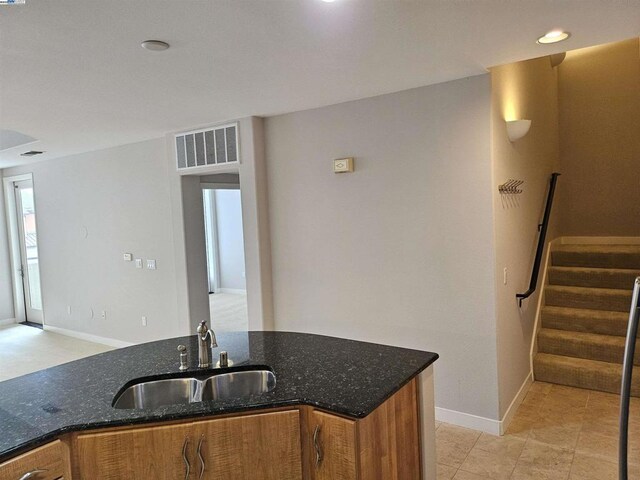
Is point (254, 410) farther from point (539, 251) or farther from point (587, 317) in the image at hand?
point (587, 317)

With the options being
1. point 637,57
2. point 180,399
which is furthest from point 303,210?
point 637,57

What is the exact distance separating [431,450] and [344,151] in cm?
232

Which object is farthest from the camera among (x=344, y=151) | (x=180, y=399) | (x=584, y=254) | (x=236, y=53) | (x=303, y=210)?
(x=584, y=254)

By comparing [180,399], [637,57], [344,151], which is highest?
[637,57]

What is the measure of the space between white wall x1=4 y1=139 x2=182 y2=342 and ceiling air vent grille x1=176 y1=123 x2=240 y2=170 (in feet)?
1.50

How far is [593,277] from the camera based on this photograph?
4.48m

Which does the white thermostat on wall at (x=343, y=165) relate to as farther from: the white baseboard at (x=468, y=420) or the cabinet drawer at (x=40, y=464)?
the cabinet drawer at (x=40, y=464)

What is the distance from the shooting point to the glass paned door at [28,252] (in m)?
7.09

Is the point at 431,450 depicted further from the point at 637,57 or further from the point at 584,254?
the point at 637,57

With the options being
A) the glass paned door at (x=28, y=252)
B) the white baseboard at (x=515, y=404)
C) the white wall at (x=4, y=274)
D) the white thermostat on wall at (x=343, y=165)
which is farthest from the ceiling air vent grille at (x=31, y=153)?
the white baseboard at (x=515, y=404)

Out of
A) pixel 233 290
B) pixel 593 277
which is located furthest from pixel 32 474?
pixel 233 290

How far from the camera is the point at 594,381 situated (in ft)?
12.2

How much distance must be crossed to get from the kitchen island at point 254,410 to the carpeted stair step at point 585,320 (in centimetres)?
270

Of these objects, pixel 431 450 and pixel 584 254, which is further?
pixel 584 254
